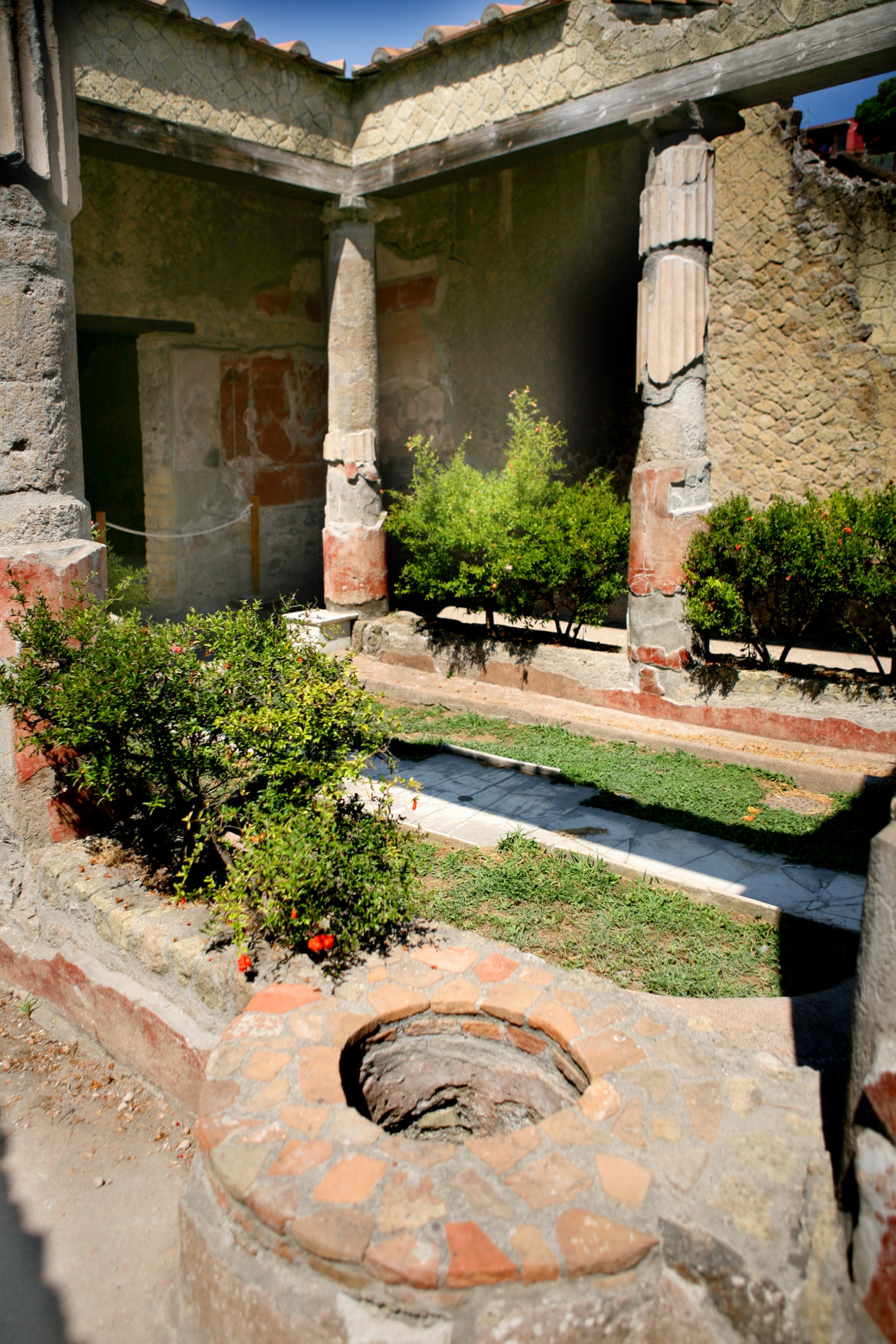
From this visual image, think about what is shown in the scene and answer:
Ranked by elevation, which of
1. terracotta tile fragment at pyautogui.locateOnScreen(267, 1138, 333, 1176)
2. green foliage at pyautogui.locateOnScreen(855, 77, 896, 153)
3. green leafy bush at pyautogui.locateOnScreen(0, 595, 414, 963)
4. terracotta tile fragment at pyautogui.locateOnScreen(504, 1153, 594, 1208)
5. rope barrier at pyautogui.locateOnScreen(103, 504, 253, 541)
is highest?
green foliage at pyautogui.locateOnScreen(855, 77, 896, 153)

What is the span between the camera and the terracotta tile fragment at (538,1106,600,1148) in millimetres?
2138

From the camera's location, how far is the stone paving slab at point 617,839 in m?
3.88

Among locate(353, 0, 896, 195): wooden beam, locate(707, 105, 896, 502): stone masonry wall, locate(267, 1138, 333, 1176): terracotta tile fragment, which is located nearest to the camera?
locate(267, 1138, 333, 1176): terracotta tile fragment

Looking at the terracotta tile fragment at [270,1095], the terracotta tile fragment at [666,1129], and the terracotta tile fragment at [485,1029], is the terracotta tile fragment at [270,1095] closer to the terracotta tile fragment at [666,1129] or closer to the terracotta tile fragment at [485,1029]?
the terracotta tile fragment at [485,1029]

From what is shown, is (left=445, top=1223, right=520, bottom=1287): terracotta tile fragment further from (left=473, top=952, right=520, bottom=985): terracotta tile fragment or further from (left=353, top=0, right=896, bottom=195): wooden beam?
(left=353, top=0, right=896, bottom=195): wooden beam

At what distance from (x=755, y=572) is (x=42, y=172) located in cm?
435

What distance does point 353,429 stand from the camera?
27.5 feet

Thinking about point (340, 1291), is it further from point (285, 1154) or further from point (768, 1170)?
point (768, 1170)

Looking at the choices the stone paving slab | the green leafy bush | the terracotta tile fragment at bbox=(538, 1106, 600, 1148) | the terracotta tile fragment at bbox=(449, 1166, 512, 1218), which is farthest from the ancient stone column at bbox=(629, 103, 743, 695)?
the terracotta tile fragment at bbox=(449, 1166, 512, 1218)

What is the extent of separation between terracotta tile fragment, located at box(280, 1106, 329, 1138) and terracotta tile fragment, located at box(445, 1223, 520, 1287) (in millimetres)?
436

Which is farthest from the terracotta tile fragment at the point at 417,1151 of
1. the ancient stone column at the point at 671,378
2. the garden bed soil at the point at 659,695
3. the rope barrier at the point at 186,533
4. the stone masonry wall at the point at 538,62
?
the rope barrier at the point at 186,533

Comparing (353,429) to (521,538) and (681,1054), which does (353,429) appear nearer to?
(521,538)

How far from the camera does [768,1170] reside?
A: 2.04 metres

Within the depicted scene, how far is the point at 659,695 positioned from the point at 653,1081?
14.1 feet
